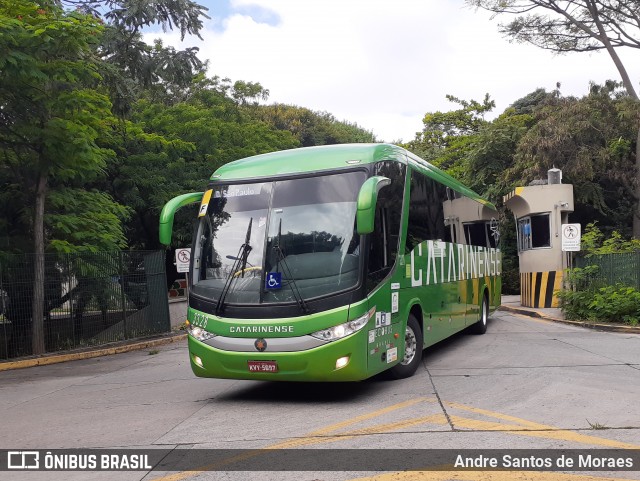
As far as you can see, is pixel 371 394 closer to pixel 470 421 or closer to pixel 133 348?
pixel 470 421

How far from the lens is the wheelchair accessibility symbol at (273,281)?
7.72 m

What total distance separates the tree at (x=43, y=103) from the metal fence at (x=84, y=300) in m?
0.31

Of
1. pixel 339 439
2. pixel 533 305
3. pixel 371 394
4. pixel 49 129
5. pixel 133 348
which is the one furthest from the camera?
pixel 533 305

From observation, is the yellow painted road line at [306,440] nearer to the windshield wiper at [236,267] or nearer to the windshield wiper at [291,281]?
the windshield wiper at [291,281]

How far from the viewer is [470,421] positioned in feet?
21.8

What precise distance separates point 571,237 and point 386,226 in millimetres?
12180

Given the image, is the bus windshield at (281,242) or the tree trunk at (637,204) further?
the tree trunk at (637,204)

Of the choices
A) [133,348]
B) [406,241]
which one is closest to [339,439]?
[406,241]

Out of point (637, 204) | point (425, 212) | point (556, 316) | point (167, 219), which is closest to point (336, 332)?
point (167, 219)

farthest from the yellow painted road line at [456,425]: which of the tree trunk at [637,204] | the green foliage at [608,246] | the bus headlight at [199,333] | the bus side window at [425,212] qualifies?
the tree trunk at [637,204]

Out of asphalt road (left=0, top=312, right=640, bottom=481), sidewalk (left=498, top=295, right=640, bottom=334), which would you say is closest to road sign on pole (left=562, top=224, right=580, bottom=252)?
sidewalk (left=498, top=295, right=640, bottom=334)

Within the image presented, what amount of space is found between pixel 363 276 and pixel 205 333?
2.14 meters

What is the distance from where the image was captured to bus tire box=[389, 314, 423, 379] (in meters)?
9.19

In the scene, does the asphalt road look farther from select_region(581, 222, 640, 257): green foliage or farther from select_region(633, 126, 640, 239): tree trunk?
select_region(633, 126, 640, 239): tree trunk
